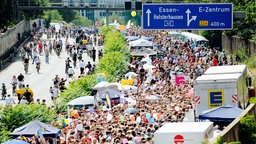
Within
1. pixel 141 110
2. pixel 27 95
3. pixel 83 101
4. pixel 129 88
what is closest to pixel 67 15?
pixel 27 95

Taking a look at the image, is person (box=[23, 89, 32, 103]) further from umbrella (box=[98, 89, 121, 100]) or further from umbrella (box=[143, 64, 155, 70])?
umbrella (box=[143, 64, 155, 70])

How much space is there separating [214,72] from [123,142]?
9.18 meters

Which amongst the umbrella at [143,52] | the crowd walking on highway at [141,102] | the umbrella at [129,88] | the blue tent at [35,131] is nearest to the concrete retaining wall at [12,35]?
the crowd walking on highway at [141,102]

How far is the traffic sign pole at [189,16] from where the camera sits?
36.7m

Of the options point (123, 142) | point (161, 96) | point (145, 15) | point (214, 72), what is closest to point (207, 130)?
point (123, 142)

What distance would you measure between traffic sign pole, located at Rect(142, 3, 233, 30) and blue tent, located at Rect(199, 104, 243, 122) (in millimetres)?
7786

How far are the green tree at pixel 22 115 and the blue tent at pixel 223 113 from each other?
695 centimetres

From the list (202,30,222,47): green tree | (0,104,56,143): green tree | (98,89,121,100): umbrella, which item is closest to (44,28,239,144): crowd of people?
(98,89,121,100): umbrella

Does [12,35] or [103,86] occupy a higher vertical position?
[12,35]

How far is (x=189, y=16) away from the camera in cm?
3719

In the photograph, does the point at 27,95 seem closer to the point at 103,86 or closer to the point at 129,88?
the point at 103,86

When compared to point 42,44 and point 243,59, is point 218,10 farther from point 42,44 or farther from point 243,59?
point 42,44

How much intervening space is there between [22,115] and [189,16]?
826 centimetres

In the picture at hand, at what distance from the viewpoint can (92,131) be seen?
98.9ft
